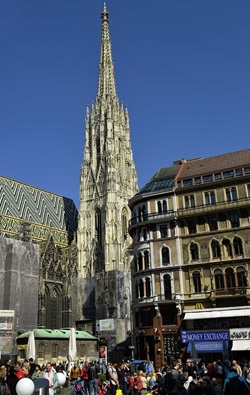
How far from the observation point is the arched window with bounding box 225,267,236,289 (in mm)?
30984

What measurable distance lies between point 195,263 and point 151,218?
5.15 meters

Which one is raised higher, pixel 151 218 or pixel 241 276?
pixel 151 218

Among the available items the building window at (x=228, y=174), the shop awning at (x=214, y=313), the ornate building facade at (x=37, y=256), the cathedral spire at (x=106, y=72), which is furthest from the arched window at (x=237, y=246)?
the cathedral spire at (x=106, y=72)

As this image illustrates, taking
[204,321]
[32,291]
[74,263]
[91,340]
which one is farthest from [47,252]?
[204,321]

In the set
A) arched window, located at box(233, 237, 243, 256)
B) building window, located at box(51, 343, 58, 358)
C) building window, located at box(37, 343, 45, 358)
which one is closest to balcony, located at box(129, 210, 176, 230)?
arched window, located at box(233, 237, 243, 256)

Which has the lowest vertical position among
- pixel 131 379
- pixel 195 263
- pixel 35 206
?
pixel 131 379

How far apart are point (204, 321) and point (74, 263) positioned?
45010 millimetres

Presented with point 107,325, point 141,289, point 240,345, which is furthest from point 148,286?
point 107,325

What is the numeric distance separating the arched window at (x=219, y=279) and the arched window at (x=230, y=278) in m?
0.38

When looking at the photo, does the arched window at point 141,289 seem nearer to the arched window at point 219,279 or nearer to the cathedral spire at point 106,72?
the arched window at point 219,279

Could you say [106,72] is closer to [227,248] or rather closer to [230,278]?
[227,248]

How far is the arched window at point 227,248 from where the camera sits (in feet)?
104

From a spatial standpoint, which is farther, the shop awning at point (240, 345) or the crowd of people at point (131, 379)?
the shop awning at point (240, 345)

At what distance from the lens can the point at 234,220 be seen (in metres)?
32.2
